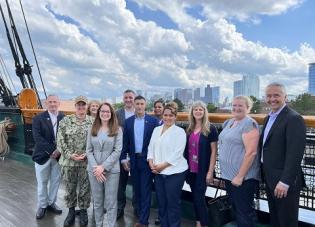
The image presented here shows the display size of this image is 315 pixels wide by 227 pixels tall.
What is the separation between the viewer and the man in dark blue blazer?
4.21m

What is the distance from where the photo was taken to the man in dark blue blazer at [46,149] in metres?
4.21

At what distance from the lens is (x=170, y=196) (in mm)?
3441

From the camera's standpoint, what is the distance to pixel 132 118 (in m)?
3.82

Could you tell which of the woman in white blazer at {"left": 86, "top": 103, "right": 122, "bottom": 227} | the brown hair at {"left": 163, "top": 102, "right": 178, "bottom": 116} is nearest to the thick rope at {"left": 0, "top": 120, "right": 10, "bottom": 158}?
the woman in white blazer at {"left": 86, "top": 103, "right": 122, "bottom": 227}

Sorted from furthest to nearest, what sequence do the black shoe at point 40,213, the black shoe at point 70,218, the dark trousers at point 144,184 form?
the black shoe at point 40,213, the black shoe at point 70,218, the dark trousers at point 144,184

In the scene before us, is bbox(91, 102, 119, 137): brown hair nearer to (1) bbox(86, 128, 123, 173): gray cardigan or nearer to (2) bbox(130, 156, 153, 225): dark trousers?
(1) bbox(86, 128, 123, 173): gray cardigan

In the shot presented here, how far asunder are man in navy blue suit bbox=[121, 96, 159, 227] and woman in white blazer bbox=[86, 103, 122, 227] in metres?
0.22

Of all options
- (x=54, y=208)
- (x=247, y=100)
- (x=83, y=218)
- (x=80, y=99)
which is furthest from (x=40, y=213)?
(x=247, y=100)

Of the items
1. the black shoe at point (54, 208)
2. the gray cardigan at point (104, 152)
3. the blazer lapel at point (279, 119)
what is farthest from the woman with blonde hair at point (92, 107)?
the blazer lapel at point (279, 119)

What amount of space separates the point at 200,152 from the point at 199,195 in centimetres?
41

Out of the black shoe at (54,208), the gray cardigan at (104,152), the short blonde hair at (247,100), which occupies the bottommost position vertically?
the black shoe at (54,208)

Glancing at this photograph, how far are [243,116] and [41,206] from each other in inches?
97.9

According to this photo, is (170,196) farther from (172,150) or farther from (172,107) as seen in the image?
(172,107)

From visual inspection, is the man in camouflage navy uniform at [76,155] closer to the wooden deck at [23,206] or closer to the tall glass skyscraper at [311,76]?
the wooden deck at [23,206]
